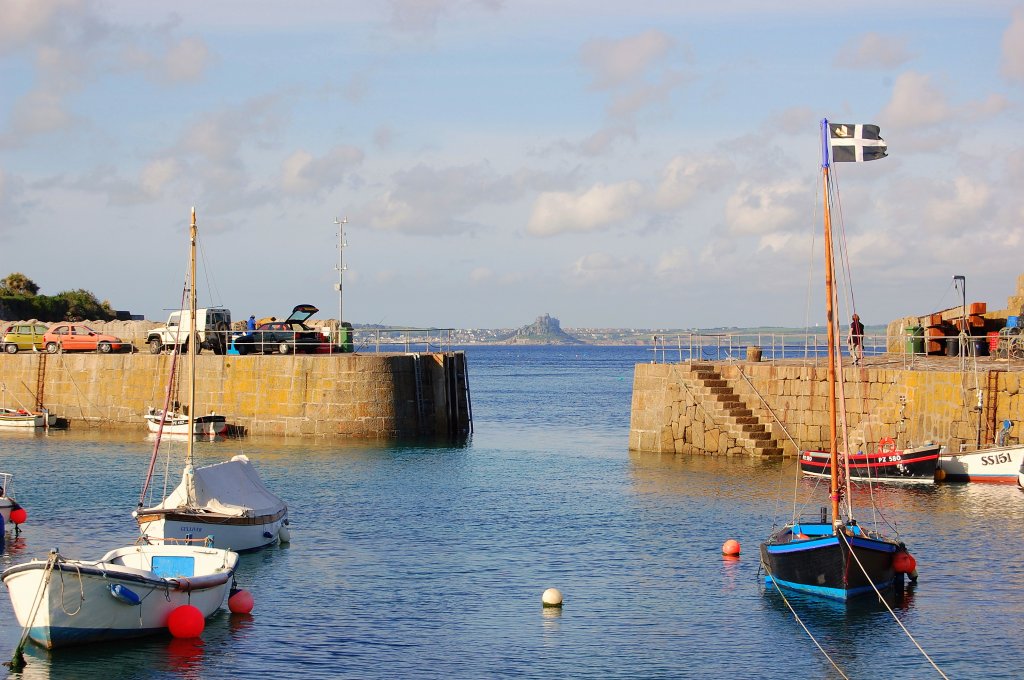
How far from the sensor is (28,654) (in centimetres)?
2036

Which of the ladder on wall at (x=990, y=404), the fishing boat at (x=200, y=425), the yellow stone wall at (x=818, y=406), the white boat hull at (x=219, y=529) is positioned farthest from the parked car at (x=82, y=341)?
the ladder on wall at (x=990, y=404)

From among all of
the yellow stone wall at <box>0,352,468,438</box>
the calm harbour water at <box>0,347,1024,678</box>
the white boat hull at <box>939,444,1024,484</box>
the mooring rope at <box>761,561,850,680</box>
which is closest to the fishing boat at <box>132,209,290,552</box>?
the calm harbour water at <box>0,347,1024,678</box>

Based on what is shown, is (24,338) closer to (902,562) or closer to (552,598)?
(552,598)

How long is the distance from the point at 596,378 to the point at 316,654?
121m

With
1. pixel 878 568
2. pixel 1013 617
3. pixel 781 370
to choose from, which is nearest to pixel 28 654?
pixel 878 568

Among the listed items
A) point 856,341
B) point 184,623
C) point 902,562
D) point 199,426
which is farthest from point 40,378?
point 902,562

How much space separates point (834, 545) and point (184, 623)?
1179 cm

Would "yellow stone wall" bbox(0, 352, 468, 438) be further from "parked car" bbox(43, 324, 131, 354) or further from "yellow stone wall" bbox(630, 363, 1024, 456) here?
"yellow stone wall" bbox(630, 363, 1024, 456)

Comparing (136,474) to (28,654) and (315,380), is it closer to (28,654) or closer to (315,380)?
(315,380)

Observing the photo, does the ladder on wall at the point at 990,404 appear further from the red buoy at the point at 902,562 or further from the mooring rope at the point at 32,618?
the mooring rope at the point at 32,618

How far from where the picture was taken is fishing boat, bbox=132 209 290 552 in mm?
27297

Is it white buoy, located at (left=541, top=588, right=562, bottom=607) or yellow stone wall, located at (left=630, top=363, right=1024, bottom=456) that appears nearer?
white buoy, located at (left=541, top=588, right=562, bottom=607)

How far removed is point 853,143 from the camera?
24391 mm

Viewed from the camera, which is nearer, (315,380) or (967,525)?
(967,525)
